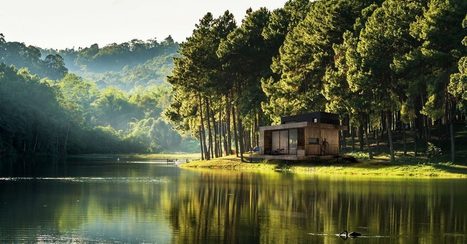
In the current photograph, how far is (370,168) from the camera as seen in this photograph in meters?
73.3

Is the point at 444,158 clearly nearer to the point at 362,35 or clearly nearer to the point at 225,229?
the point at 362,35

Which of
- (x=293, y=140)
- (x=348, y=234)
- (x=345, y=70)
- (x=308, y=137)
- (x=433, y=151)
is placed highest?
(x=345, y=70)

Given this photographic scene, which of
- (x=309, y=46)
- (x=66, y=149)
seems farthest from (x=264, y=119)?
(x=66, y=149)

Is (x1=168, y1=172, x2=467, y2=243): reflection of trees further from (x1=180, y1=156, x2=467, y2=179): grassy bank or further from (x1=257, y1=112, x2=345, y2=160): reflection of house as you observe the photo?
(x1=180, y1=156, x2=467, y2=179): grassy bank

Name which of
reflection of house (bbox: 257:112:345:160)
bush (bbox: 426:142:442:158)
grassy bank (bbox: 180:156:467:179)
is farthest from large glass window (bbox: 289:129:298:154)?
bush (bbox: 426:142:442:158)

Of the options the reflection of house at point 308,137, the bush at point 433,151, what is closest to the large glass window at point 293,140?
the reflection of house at point 308,137

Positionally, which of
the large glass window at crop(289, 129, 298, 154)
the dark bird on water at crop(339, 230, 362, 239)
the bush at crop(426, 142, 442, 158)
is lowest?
the dark bird on water at crop(339, 230, 362, 239)

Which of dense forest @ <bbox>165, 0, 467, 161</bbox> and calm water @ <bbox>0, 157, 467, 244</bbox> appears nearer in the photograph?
calm water @ <bbox>0, 157, 467, 244</bbox>

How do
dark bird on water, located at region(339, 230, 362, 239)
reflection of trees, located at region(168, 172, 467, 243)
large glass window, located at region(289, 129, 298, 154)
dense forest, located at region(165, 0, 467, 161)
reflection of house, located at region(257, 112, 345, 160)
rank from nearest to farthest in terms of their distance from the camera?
dark bird on water, located at region(339, 230, 362, 239)
reflection of trees, located at region(168, 172, 467, 243)
reflection of house, located at region(257, 112, 345, 160)
large glass window, located at region(289, 129, 298, 154)
dense forest, located at region(165, 0, 467, 161)

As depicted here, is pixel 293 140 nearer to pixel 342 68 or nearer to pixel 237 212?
pixel 342 68

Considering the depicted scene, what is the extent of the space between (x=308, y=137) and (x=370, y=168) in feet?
36.0

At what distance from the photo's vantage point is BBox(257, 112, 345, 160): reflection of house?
66062 mm

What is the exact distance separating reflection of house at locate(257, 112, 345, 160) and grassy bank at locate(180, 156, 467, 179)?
6196 millimetres

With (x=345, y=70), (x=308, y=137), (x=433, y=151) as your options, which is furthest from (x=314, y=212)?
(x=345, y=70)
